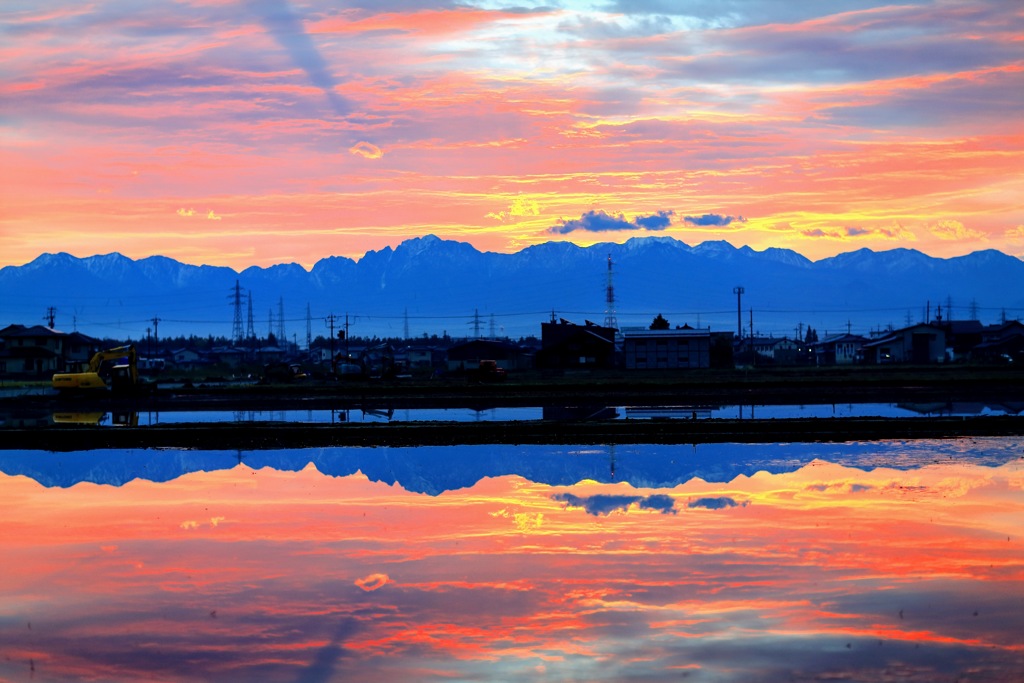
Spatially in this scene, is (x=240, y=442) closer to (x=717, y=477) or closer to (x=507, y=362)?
(x=717, y=477)

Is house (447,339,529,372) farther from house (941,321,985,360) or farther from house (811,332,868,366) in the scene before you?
house (941,321,985,360)

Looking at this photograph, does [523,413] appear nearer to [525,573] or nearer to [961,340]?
[525,573]

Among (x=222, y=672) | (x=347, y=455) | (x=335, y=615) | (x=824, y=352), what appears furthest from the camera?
(x=824, y=352)

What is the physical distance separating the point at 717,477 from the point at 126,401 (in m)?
40.7

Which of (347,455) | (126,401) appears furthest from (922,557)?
(126,401)

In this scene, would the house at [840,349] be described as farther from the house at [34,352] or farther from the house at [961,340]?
the house at [34,352]

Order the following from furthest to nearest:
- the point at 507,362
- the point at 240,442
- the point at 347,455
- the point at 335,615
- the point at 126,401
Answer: the point at 507,362
the point at 126,401
the point at 240,442
the point at 347,455
the point at 335,615

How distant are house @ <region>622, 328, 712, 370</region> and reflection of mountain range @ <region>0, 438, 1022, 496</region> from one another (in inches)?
2843

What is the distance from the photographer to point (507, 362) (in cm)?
11894

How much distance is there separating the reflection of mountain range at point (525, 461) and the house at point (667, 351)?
7222cm

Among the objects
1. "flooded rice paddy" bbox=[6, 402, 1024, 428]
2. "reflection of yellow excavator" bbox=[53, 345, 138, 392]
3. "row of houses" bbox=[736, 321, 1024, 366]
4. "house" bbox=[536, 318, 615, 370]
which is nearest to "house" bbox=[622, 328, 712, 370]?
"house" bbox=[536, 318, 615, 370]

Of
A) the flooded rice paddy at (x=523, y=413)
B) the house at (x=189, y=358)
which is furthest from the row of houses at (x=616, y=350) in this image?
the flooded rice paddy at (x=523, y=413)

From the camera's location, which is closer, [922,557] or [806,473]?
[922,557]

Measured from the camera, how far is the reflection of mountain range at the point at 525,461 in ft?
84.9
